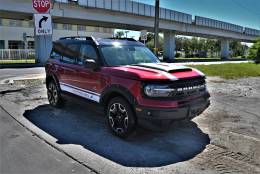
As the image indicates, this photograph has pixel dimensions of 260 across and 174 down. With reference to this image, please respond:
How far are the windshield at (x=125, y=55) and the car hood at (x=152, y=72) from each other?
14.1 inches

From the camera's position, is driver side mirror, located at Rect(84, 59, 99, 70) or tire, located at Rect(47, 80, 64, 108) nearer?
driver side mirror, located at Rect(84, 59, 99, 70)

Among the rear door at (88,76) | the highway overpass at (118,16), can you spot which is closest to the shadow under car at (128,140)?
the rear door at (88,76)

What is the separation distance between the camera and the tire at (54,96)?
752 centimetres

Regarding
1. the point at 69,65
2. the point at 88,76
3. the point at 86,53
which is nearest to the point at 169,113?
the point at 88,76

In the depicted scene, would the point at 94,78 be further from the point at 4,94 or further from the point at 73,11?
the point at 73,11

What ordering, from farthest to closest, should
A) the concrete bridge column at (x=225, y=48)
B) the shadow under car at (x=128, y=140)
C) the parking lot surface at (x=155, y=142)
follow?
1. the concrete bridge column at (x=225, y=48)
2. the shadow under car at (x=128, y=140)
3. the parking lot surface at (x=155, y=142)

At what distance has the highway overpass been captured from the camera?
1160 inches

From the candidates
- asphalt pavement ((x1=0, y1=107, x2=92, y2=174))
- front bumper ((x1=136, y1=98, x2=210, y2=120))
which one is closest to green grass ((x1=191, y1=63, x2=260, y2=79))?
front bumper ((x1=136, y1=98, x2=210, y2=120))

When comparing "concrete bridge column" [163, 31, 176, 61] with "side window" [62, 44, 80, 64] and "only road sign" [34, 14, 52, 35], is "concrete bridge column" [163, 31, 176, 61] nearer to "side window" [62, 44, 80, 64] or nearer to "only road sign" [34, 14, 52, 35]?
"only road sign" [34, 14, 52, 35]

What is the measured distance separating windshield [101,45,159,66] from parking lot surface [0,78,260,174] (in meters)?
1.03

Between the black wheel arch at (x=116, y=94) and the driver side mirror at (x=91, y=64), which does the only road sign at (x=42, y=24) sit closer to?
the driver side mirror at (x=91, y=64)

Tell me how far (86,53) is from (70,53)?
791mm

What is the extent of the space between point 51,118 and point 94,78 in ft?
5.60

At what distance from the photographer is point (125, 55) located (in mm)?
6098
